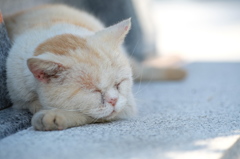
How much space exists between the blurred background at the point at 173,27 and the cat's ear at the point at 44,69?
28.7 inches

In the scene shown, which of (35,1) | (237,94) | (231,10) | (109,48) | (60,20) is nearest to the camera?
(109,48)

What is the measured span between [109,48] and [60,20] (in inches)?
22.5

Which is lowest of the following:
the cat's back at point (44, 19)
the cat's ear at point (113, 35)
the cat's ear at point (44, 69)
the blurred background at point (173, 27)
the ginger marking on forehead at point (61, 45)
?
the cat's ear at point (44, 69)

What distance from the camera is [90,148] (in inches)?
57.5

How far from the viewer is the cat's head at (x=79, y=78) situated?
171 centimetres

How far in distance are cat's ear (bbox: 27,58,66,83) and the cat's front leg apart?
0.15 m

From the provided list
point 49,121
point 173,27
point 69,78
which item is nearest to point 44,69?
point 69,78

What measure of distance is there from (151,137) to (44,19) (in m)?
1.15

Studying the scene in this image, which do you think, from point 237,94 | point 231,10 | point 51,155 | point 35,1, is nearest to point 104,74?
point 51,155

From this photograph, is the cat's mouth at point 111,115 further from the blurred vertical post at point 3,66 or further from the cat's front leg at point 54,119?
the blurred vertical post at point 3,66

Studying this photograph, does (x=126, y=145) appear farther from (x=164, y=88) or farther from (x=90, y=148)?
(x=164, y=88)

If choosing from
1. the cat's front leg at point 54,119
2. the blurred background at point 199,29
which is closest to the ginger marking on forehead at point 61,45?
the cat's front leg at point 54,119

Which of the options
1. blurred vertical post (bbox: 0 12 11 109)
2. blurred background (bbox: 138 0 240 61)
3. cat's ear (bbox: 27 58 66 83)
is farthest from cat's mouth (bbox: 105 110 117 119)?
blurred background (bbox: 138 0 240 61)

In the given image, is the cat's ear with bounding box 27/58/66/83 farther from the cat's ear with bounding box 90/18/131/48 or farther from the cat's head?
the cat's ear with bounding box 90/18/131/48
